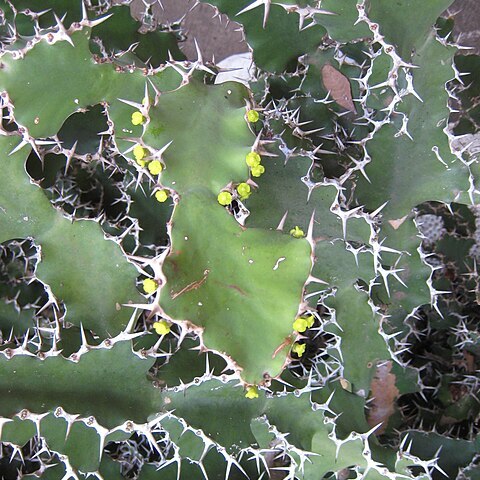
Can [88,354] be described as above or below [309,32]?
below

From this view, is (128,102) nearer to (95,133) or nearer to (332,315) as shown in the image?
(95,133)

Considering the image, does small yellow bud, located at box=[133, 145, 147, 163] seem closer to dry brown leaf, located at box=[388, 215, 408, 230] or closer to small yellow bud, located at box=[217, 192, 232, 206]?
small yellow bud, located at box=[217, 192, 232, 206]

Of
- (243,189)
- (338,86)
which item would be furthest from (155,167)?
(338,86)

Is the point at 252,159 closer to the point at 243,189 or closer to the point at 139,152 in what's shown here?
the point at 243,189

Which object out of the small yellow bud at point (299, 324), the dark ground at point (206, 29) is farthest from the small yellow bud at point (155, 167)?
the dark ground at point (206, 29)

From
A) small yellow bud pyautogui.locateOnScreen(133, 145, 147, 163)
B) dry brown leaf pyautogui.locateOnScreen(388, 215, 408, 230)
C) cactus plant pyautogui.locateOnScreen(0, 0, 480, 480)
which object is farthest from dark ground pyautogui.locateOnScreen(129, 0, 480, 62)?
small yellow bud pyautogui.locateOnScreen(133, 145, 147, 163)

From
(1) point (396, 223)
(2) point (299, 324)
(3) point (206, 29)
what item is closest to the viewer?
(2) point (299, 324)

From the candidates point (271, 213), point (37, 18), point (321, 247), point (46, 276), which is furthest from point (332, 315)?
point (37, 18)

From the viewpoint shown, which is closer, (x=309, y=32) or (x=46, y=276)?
(x=46, y=276)
